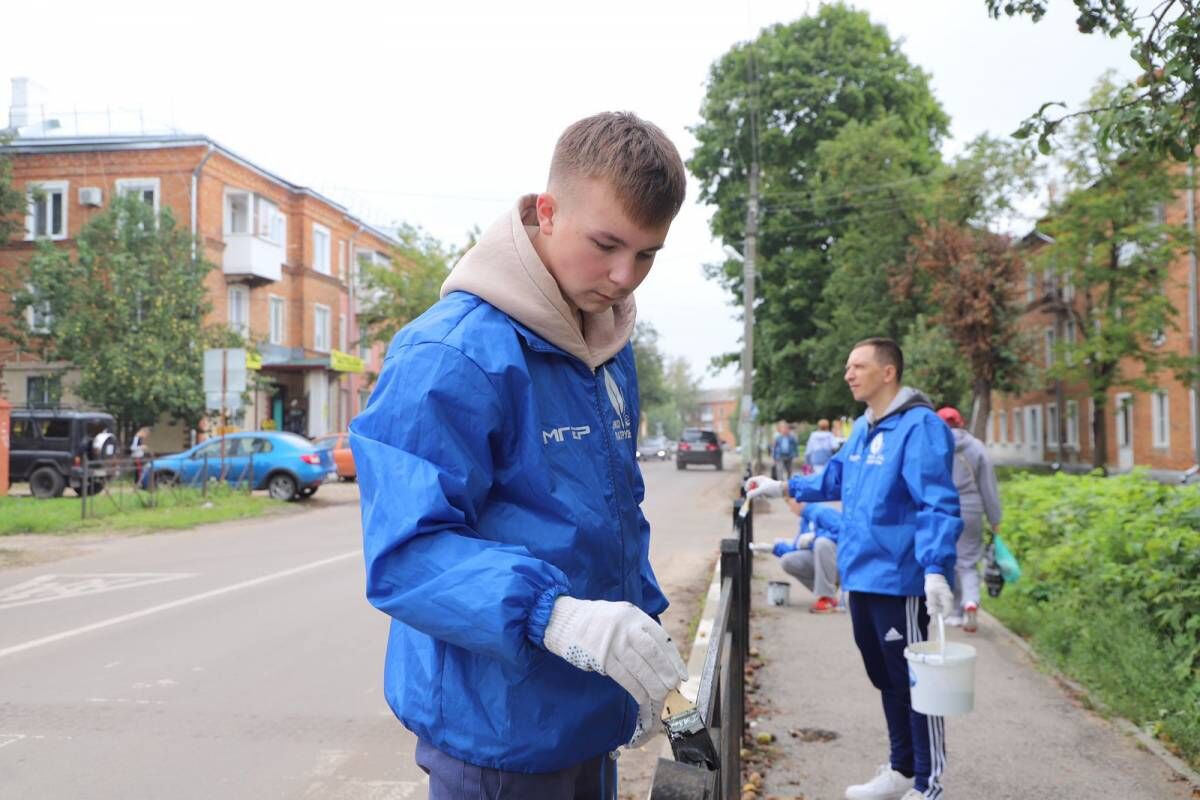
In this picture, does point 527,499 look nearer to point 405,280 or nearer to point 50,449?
point 50,449

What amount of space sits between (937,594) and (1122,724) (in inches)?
93.6

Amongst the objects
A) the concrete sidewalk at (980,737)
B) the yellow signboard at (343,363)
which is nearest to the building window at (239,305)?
the yellow signboard at (343,363)

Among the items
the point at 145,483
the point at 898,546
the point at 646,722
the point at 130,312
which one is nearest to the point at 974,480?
the point at 898,546

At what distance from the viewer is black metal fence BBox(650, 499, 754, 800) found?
5.69 ft

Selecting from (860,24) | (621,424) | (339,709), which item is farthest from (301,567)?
(860,24)

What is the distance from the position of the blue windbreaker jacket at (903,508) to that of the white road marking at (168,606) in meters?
5.99

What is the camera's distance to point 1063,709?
20.1ft

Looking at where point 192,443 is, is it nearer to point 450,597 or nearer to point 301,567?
point 301,567

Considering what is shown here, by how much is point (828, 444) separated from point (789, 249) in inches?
680

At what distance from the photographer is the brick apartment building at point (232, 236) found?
32625mm

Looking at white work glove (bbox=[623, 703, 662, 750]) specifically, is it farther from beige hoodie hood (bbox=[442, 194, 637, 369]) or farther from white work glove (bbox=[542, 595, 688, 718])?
beige hoodie hood (bbox=[442, 194, 637, 369])

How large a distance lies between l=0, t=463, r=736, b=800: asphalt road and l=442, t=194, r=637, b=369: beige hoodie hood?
335 centimetres

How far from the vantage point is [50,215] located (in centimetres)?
3353

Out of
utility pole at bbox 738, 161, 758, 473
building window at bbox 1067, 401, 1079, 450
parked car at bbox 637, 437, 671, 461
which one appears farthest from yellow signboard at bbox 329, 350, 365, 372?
parked car at bbox 637, 437, 671, 461
